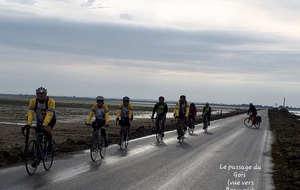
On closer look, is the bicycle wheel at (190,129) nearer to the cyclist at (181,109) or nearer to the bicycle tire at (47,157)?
the cyclist at (181,109)

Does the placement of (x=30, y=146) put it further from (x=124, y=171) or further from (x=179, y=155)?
(x=179, y=155)

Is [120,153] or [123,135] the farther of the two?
[123,135]

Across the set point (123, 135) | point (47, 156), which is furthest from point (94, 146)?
point (123, 135)

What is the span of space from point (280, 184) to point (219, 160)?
156 inches

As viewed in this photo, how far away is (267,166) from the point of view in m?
14.1

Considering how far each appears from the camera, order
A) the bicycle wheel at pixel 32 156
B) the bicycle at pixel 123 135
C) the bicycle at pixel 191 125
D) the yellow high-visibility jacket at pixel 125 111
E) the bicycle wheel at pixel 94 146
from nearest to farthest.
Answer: the bicycle wheel at pixel 32 156 → the bicycle wheel at pixel 94 146 → the yellow high-visibility jacket at pixel 125 111 → the bicycle at pixel 123 135 → the bicycle at pixel 191 125

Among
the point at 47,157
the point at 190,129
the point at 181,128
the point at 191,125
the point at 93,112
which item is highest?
the point at 93,112

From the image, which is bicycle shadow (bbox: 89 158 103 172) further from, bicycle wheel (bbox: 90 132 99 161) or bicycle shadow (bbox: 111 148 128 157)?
bicycle shadow (bbox: 111 148 128 157)

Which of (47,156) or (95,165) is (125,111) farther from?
(47,156)

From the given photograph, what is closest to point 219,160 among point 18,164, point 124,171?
point 124,171

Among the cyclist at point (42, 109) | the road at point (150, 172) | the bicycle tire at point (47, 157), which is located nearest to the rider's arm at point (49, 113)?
the cyclist at point (42, 109)

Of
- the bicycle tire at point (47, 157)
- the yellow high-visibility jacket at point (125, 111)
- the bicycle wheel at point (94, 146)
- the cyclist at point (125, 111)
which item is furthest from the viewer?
the yellow high-visibility jacket at point (125, 111)

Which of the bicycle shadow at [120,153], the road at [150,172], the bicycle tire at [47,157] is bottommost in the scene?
the bicycle shadow at [120,153]

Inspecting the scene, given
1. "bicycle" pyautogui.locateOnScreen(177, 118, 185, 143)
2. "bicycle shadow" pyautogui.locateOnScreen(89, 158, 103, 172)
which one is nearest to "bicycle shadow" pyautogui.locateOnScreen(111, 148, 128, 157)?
"bicycle shadow" pyautogui.locateOnScreen(89, 158, 103, 172)
